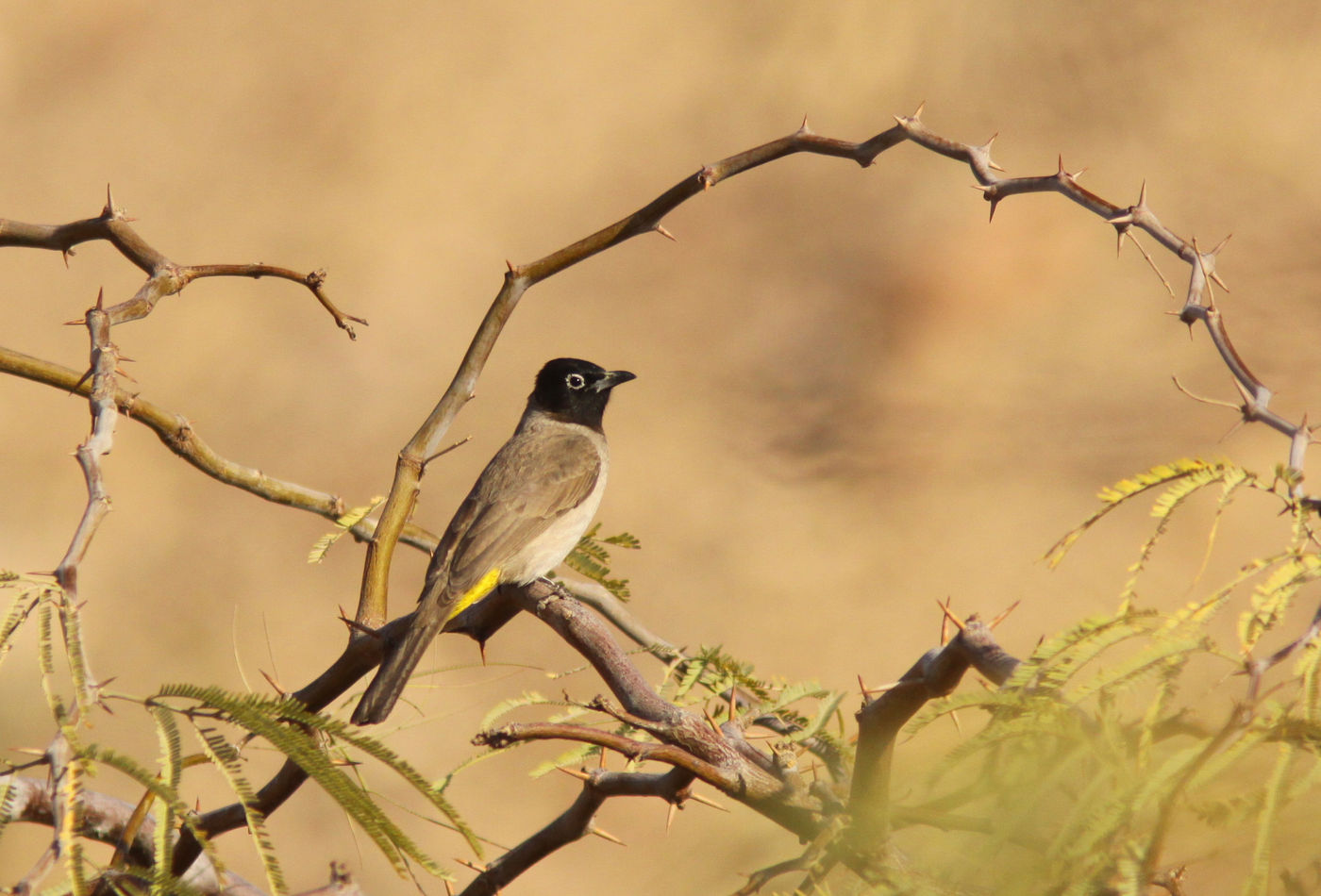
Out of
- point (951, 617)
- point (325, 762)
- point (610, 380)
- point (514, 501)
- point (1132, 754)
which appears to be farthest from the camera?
point (610, 380)

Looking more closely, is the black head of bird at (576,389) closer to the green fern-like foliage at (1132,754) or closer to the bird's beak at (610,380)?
the bird's beak at (610,380)

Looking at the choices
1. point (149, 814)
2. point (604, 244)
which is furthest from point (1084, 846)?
point (604, 244)

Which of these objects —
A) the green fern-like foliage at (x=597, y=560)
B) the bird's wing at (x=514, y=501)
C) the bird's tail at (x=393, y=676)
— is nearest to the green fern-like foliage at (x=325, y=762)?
the bird's tail at (x=393, y=676)

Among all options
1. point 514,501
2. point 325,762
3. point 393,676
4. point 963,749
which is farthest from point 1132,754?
point 514,501

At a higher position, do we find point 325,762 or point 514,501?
point 514,501

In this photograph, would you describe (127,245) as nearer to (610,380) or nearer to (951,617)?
(951,617)

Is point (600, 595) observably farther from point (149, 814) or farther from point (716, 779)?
point (716, 779)

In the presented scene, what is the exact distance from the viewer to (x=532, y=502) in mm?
3938

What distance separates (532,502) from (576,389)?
78cm

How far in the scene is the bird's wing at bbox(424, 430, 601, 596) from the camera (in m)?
3.50

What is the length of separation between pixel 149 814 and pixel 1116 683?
1.49 meters

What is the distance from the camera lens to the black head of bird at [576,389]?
4598 millimetres

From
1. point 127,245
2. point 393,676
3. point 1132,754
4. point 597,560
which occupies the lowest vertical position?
point 1132,754

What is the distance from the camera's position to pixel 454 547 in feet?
11.8
